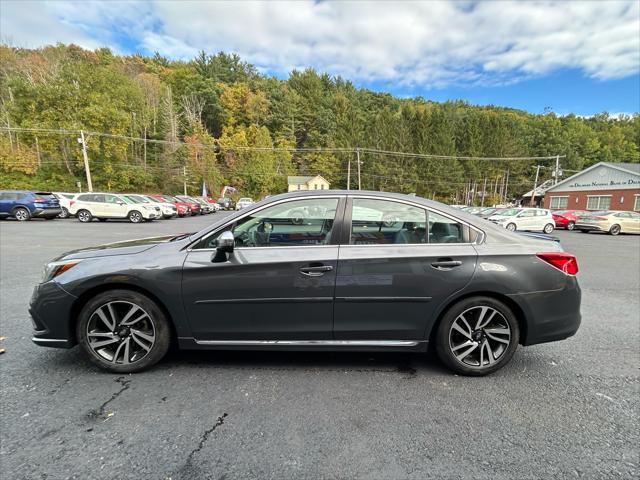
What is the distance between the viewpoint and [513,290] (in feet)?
9.18

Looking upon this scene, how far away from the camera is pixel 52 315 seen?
9.16 ft

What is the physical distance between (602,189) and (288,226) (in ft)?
146

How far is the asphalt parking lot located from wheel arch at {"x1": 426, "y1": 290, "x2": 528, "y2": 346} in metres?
0.39

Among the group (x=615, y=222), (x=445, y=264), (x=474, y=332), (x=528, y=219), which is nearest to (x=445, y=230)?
(x=445, y=264)

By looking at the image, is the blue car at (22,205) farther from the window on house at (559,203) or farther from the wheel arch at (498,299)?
the window on house at (559,203)

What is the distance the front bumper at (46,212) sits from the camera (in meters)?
17.6

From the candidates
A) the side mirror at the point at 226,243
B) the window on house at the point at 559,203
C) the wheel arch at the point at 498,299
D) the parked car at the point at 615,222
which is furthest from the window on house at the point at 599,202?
the side mirror at the point at 226,243

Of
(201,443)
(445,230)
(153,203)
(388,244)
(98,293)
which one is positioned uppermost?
(153,203)

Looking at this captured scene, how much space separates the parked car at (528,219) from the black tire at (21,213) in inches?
1036

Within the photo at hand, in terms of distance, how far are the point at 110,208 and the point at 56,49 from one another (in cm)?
4587

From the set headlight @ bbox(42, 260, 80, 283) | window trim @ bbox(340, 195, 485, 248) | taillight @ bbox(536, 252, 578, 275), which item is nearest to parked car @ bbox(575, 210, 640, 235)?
taillight @ bbox(536, 252, 578, 275)

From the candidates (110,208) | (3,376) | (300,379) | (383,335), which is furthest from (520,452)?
(110,208)

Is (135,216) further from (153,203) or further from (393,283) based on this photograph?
(393,283)

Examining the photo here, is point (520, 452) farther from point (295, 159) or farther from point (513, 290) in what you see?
point (295, 159)
